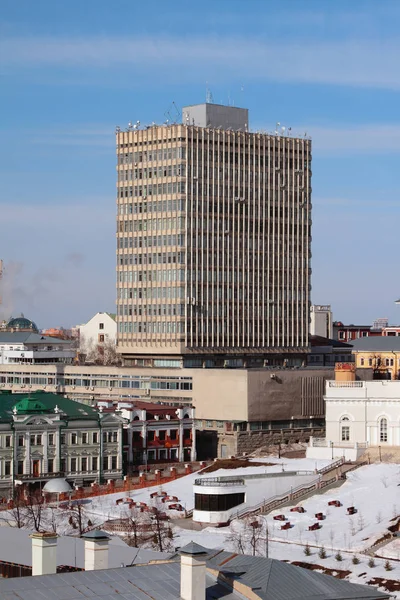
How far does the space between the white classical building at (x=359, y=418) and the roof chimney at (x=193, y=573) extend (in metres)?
105

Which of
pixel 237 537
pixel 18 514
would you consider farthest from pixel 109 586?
pixel 18 514

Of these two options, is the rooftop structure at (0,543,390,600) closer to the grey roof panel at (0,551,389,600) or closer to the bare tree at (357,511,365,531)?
the grey roof panel at (0,551,389,600)

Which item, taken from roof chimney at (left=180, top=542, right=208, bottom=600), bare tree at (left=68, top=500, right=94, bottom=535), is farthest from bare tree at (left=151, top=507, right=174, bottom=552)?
roof chimney at (left=180, top=542, right=208, bottom=600)

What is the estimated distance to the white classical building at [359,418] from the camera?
167 meters

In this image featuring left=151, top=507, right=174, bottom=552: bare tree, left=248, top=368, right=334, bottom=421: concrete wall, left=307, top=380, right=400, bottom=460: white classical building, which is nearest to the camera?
left=151, top=507, right=174, bottom=552: bare tree

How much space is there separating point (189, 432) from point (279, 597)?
119198mm

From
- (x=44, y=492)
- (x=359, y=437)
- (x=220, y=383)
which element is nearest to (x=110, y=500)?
(x=44, y=492)

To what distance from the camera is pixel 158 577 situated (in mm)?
62969

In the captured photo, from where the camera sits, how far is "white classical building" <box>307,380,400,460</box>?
16675 centimetres

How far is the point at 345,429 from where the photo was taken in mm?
170375

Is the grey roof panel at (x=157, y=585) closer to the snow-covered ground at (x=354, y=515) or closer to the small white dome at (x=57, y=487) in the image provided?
the snow-covered ground at (x=354, y=515)

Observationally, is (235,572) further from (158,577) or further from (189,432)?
(189,432)

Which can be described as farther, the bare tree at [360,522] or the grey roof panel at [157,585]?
the bare tree at [360,522]

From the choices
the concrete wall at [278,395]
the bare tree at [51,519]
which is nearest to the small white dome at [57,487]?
the bare tree at [51,519]
